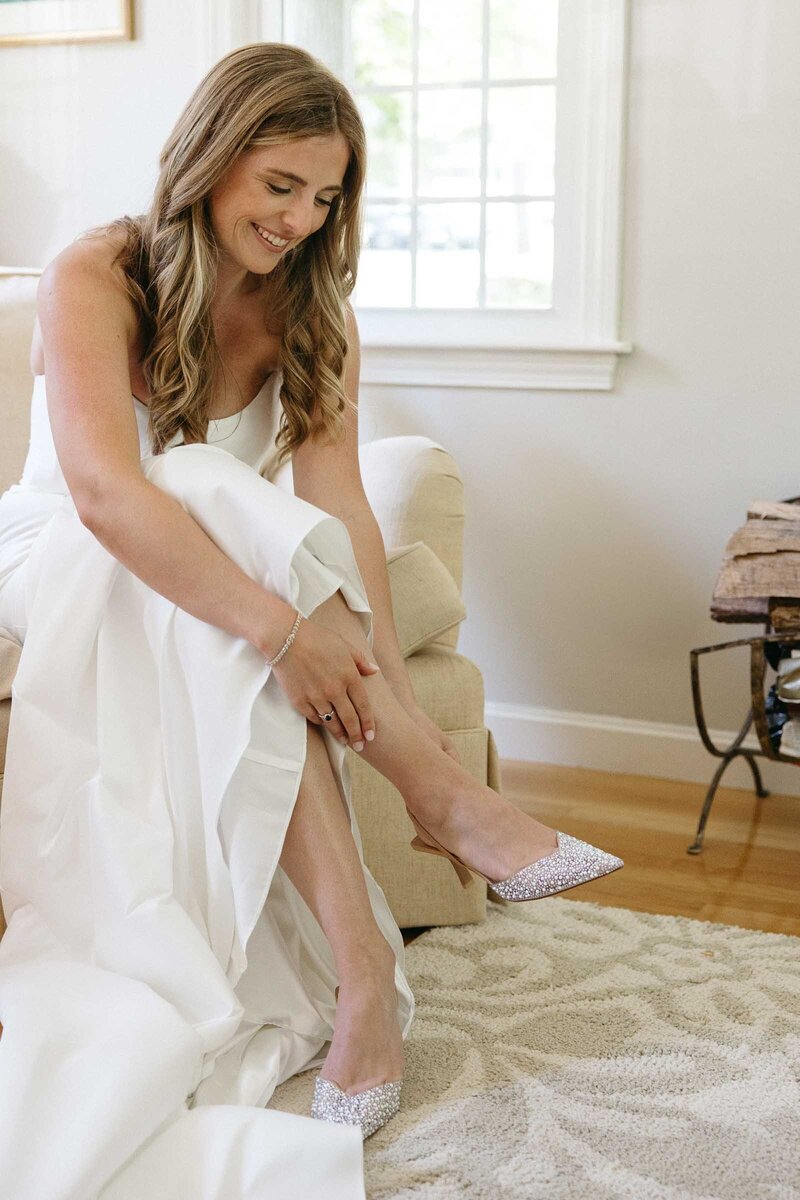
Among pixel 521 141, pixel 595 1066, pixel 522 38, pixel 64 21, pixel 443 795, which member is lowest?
pixel 595 1066

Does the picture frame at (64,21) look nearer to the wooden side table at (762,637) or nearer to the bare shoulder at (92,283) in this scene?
the bare shoulder at (92,283)

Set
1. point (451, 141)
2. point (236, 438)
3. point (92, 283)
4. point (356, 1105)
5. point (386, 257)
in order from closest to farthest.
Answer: point (356, 1105)
point (92, 283)
point (236, 438)
point (451, 141)
point (386, 257)

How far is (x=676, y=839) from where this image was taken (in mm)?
2529

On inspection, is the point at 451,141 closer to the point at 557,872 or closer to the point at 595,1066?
the point at 557,872

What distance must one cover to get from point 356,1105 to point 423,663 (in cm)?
80

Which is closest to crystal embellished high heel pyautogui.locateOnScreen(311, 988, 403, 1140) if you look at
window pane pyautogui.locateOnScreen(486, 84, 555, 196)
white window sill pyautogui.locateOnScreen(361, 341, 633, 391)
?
white window sill pyautogui.locateOnScreen(361, 341, 633, 391)

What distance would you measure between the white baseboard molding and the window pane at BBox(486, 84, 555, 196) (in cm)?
125

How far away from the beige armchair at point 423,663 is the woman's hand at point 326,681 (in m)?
0.45

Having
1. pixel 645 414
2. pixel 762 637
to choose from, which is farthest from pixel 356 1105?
pixel 645 414

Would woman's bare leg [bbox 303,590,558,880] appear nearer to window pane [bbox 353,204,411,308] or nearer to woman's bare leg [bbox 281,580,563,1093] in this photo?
woman's bare leg [bbox 281,580,563,1093]

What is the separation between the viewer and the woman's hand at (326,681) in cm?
148

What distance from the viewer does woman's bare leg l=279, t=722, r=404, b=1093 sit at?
57.1 inches

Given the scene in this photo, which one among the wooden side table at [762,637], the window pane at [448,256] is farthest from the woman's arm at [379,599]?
the window pane at [448,256]

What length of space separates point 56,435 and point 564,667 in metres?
1.66
